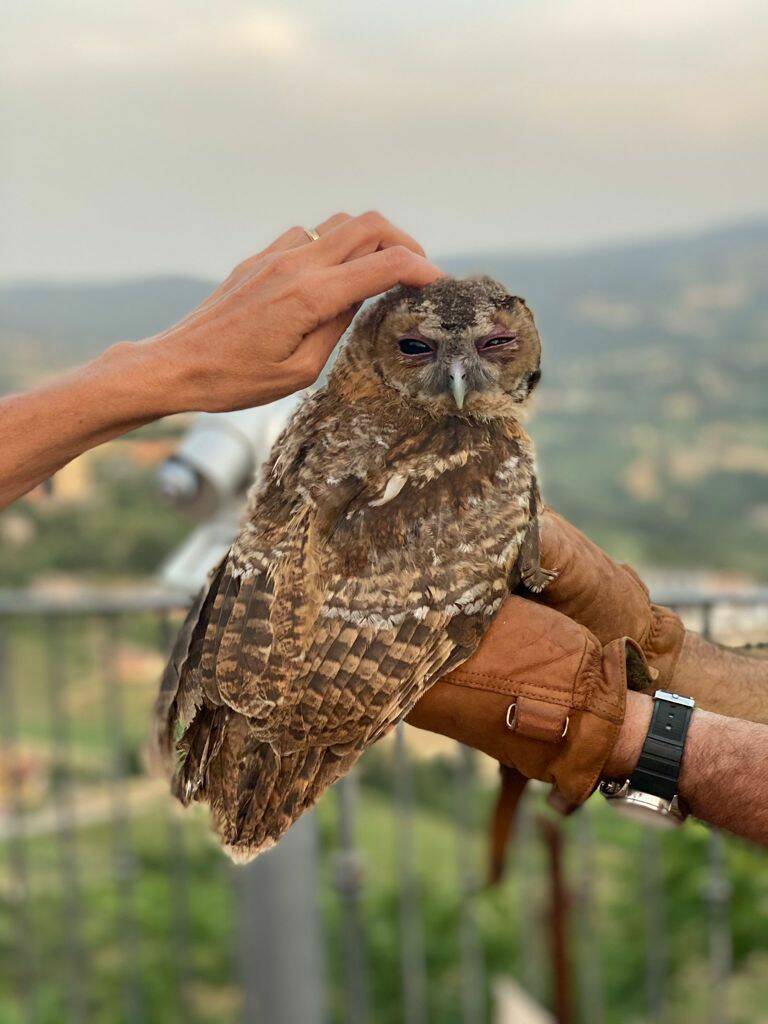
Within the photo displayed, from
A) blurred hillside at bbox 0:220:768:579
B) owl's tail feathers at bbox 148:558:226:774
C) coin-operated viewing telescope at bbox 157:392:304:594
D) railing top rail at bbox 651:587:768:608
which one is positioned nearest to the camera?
owl's tail feathers at bbox 148:558:226:774

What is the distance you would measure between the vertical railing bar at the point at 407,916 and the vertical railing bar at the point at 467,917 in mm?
152

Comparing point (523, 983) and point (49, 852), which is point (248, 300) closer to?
point (523, 983)

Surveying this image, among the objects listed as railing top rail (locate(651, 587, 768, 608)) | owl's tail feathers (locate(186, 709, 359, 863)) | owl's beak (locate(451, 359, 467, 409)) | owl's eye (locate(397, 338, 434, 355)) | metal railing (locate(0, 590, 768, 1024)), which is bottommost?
metal railing (locate(0, 590, 768, 1024))

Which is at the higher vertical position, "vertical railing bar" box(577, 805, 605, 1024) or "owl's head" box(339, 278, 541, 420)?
"owl's head" box(339, 278, 541, 420)

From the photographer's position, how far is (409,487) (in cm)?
158

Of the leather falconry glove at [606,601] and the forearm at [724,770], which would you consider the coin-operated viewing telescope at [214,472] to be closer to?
the leather falconry glove at [606,601]

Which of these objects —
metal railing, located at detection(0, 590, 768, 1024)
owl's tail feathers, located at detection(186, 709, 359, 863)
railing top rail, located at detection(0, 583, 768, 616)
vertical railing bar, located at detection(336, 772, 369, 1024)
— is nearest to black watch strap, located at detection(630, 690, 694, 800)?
owl's tail feathers, located at detection(186, 709, 359, 863)

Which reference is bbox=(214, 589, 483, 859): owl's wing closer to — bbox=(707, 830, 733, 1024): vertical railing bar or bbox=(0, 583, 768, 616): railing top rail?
bbox=(0, 583, 768, 616): railing top rail

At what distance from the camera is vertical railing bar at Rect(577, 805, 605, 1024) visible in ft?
10.9

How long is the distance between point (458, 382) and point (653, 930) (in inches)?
99.2

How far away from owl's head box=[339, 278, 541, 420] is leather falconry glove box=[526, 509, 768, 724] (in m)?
0.23

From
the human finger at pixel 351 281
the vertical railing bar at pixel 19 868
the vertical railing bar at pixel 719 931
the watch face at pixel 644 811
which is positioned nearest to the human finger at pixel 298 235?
the human finger at pixel 351 281

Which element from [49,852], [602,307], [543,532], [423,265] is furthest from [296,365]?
[602,307]

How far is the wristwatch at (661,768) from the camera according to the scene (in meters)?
1.37
